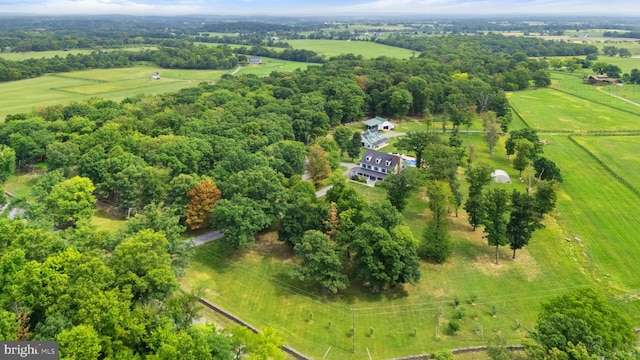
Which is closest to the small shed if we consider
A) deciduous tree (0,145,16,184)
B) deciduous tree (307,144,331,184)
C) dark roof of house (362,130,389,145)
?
dark roof of house (362,130,389,145)

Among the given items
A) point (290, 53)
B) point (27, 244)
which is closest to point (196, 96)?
point (27, 244)

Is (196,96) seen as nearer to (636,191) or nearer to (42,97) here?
(42,97)

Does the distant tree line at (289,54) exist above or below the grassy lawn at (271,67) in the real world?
above

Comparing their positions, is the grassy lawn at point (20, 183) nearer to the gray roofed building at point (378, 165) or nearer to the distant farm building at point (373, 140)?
the gray roofed building at point (378, 165)

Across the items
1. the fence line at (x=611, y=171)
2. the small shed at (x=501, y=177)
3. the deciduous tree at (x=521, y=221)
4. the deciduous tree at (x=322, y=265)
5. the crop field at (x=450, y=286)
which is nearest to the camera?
the crop field at (x=450, y=286)

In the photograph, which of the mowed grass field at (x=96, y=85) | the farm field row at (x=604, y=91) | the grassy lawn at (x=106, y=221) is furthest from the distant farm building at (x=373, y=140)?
the farm field row at (x=604, y=91)

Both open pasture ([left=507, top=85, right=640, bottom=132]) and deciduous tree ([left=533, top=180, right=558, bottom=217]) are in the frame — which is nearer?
deciduous tree ([left=533, top=180, right=558, bottom=217])

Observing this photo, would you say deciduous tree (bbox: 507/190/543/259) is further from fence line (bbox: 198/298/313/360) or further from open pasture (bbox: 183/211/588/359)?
fence line (bbox: 198/298/313/360)

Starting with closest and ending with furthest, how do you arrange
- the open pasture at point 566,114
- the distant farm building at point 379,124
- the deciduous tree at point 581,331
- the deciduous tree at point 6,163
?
1. the deciduous tree at point 581,331
2. the deciduous tree at point 6,163
3. the distant farm building at point 379,124
4. the open pasture at point 566,114
